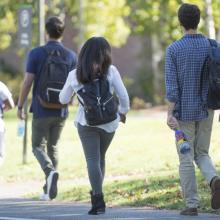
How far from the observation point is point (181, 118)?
9219 millimetres

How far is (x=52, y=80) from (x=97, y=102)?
1782 millimetres

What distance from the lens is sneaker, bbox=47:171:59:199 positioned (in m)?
11.1

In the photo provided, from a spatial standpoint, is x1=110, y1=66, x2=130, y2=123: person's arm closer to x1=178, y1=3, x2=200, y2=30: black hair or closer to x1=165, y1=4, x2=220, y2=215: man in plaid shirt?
x1=165, y1=4, x2=220, y2=215: man in plaid shirt

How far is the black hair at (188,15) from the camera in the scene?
9164mm

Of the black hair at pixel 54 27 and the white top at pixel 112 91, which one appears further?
the black hair at pixel 54 27

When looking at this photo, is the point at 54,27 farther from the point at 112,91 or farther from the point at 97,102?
the point at 97,102

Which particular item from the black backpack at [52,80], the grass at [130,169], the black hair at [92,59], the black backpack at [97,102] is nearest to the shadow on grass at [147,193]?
the grass at [130,169]

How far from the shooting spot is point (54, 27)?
11234mm

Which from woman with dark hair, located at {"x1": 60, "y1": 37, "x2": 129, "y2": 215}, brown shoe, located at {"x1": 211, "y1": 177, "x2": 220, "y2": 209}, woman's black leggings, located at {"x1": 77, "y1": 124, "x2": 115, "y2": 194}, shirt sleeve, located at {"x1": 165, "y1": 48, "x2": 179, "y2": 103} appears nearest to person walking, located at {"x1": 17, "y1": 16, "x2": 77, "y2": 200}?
woman with dark hair, located at {"x1": 60, "y1": 37, "x2": 129, "y2": 215}

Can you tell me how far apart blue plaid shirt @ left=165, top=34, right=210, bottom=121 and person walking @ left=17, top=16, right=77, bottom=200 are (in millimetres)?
2244

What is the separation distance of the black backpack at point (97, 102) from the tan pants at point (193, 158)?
0.74 meters

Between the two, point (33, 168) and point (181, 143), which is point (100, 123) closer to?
point (181, 143)

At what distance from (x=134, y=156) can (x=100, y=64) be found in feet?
25.3

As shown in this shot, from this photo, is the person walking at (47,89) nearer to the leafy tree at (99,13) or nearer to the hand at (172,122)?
the hand at (172,122)
